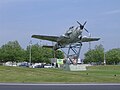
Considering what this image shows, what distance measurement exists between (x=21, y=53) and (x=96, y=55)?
39.9 m

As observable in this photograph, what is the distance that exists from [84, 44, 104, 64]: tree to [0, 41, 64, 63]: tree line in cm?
2080

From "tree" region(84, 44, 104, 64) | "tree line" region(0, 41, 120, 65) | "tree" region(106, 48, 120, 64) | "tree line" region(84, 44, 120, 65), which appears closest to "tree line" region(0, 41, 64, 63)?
"tree line" region(0, 41, 120, 65)

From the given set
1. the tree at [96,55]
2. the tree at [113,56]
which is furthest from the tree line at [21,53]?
the tree at [113,56]

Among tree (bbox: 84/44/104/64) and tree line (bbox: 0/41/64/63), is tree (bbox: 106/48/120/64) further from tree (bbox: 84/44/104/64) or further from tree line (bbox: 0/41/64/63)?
tree line (bbox: 0/41/64/63)

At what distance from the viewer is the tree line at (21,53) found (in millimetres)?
123625

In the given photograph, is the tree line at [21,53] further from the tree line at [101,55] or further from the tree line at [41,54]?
the tree line at [101,55]

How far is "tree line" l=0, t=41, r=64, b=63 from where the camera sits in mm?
123625

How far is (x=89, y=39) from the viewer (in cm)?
7244

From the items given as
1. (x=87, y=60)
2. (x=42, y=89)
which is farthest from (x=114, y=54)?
(x=42, y=89)

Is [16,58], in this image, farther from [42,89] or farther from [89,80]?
[42,89]

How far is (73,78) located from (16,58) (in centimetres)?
9625

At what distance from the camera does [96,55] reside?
15212cm

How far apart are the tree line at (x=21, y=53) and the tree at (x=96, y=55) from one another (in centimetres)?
2080

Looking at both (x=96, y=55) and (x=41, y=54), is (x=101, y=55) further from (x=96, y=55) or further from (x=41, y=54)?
(x=41, y=54)
